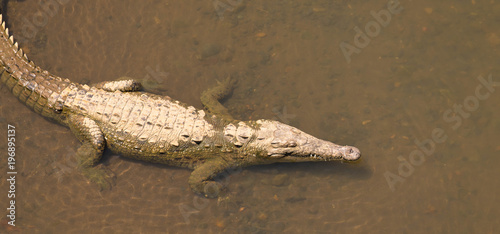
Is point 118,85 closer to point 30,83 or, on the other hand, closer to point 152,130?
point 152,130

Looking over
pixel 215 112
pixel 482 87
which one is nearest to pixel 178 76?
pixel 215 112

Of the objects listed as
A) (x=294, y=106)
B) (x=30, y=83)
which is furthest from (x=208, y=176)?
(x=30, y=83)

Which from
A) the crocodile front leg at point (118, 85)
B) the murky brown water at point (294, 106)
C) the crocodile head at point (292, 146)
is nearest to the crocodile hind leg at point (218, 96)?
the murky brown water at point (294, 106)

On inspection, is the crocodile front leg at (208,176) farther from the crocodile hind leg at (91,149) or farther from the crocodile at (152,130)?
the crocodile hind leg at (91,149)

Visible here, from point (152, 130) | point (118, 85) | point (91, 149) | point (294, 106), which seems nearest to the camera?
point (152, 130)

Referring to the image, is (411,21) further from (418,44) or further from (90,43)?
(90,43)

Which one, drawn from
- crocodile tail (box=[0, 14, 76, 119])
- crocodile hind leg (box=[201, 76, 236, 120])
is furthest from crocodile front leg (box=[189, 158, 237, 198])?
crocodile tail (box=[0, 14, 76, 119])

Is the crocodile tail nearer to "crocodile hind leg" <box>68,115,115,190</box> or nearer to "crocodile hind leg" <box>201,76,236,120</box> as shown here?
"crocodile hind leg" <box>68,115,115,190</box>
